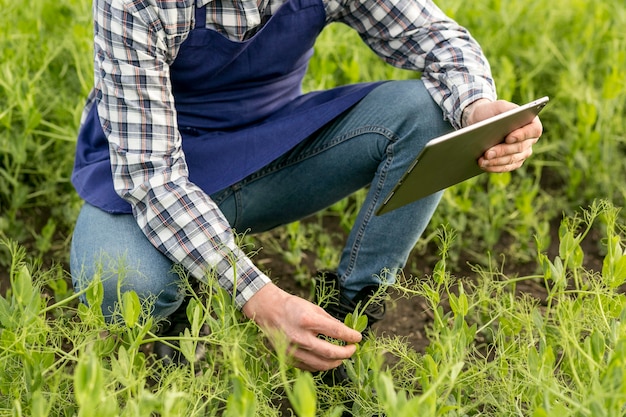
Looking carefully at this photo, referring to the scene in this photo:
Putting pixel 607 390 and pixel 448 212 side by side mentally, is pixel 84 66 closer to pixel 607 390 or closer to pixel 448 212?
pixel 448 212

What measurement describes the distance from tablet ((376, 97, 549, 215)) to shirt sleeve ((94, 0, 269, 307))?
0.92 ft

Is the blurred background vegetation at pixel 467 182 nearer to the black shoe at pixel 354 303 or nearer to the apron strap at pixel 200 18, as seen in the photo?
the black shoe at pixel 354 303

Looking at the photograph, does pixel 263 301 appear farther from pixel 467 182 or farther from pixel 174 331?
pixel 467 182

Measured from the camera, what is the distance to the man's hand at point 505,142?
4.49 feet

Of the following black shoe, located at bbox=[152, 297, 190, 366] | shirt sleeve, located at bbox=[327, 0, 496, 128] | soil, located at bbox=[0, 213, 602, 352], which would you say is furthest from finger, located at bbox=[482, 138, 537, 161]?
black shoe, located at bbox=[152, 297, 190, 366]

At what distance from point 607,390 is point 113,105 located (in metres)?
0.82

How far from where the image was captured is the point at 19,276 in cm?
110

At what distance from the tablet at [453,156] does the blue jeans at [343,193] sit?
0.36 ft

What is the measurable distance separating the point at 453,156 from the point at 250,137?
1.34ft

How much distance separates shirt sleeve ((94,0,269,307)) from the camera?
4.21ft

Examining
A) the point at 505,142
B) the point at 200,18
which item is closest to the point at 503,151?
the point at 505,142

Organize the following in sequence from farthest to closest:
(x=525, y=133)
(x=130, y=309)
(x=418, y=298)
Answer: (x=418, y=298)
(x=525, y=133)
(x=130, y=309)

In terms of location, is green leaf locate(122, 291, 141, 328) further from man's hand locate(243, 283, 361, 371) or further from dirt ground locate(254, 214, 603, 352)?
dirt ground locate(254, 214, 603, 352)

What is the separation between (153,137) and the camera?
1313mm
